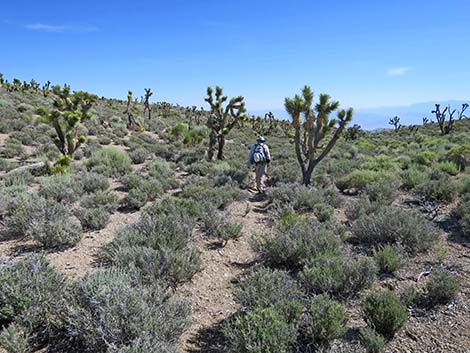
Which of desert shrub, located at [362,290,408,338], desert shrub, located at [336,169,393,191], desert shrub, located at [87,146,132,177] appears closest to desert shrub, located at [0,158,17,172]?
desert shrub, located at [87,146,132,177]

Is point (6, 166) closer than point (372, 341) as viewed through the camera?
No

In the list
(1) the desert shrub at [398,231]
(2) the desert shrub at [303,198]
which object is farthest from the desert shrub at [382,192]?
(1) the desert shrub at [398,231]

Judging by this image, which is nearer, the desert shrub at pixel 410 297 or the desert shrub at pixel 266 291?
the desert shrub at pixel 266 291

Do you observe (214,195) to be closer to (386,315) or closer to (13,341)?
(386,315)

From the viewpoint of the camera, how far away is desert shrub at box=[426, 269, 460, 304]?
4.79m

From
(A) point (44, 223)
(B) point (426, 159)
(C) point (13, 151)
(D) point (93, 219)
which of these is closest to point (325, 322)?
(A) point (44, 223)

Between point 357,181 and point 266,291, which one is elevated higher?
point 357,181

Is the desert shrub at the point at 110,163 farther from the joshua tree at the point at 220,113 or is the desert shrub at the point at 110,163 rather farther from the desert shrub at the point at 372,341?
the desert shrub at the point at 372,341

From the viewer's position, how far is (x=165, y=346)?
3.23 metres

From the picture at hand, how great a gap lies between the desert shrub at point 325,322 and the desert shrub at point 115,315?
1.40 meters

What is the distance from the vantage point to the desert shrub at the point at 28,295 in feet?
12.3

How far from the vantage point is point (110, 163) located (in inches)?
567

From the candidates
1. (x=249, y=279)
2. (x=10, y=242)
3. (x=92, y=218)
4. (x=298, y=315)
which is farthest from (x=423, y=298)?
(x=10, y=242)

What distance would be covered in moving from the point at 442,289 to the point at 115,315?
420 cm
